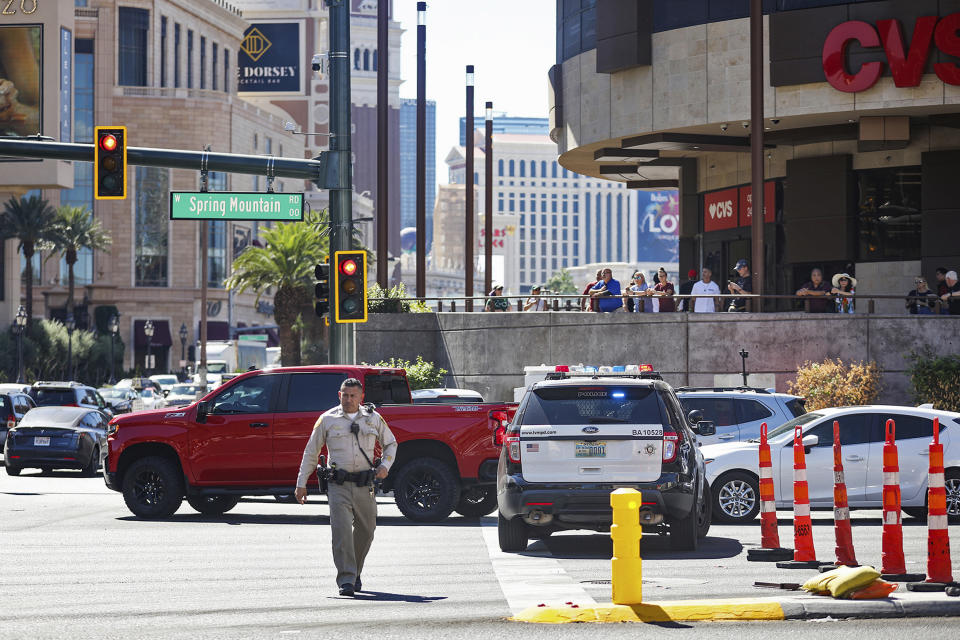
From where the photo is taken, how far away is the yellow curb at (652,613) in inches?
426

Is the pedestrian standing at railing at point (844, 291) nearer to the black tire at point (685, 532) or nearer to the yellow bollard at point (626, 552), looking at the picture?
the black tire at point (685, 532)

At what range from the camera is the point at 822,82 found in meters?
35.9

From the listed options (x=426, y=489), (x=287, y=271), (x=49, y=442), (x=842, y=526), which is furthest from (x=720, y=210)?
(x=842, y=526)

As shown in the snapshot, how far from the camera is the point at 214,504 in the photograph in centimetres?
2152

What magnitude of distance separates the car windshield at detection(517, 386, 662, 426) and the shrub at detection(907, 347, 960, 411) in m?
16.7

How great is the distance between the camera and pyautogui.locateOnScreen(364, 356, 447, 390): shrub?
3762 cm

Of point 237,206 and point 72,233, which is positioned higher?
point 72,233

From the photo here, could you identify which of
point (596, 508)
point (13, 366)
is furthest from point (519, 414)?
point (13, 366)

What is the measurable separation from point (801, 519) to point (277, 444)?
27.2ft

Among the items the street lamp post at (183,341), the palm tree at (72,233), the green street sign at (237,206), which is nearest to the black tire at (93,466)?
the green street sign at (237,206)

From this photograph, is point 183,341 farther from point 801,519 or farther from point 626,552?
point 626,552

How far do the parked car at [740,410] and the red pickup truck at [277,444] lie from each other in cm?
360

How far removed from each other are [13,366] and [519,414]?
2624 inches

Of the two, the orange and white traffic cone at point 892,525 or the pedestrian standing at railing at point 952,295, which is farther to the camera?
the pedestrian standing at railing at point 952,295
